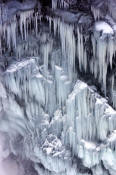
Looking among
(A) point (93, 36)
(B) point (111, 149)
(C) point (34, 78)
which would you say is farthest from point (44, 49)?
(B) point (111, 149)

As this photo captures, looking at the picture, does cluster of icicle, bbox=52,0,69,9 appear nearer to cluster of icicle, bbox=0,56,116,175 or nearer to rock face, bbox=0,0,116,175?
rock face, bbox=0,0,116,175

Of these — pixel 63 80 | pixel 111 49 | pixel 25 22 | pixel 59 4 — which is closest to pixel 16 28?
pixel 25 22

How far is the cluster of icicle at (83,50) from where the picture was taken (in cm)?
515

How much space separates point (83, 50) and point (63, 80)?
639 millimetres

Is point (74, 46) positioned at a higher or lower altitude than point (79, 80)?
higher

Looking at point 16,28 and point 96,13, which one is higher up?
point 96,13

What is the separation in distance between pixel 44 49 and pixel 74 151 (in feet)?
6.24

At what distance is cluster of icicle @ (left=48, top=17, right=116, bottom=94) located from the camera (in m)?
5.15

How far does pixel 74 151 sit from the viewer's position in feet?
18.3

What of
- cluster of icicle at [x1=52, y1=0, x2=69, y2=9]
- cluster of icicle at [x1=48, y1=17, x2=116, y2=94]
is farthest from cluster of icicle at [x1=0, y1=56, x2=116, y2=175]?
cluster of icicle at [x1=52, y1=0, x2=69, y2=9]

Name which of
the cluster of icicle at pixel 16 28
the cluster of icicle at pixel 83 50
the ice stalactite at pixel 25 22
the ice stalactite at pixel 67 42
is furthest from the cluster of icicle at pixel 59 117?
the ice stalactite at pixel 25 22

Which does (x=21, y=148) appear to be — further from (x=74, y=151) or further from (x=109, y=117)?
(x=109, y=117)

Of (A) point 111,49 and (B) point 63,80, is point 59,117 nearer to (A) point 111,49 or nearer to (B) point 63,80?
(B) point 63,80

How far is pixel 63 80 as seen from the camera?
5555mm
